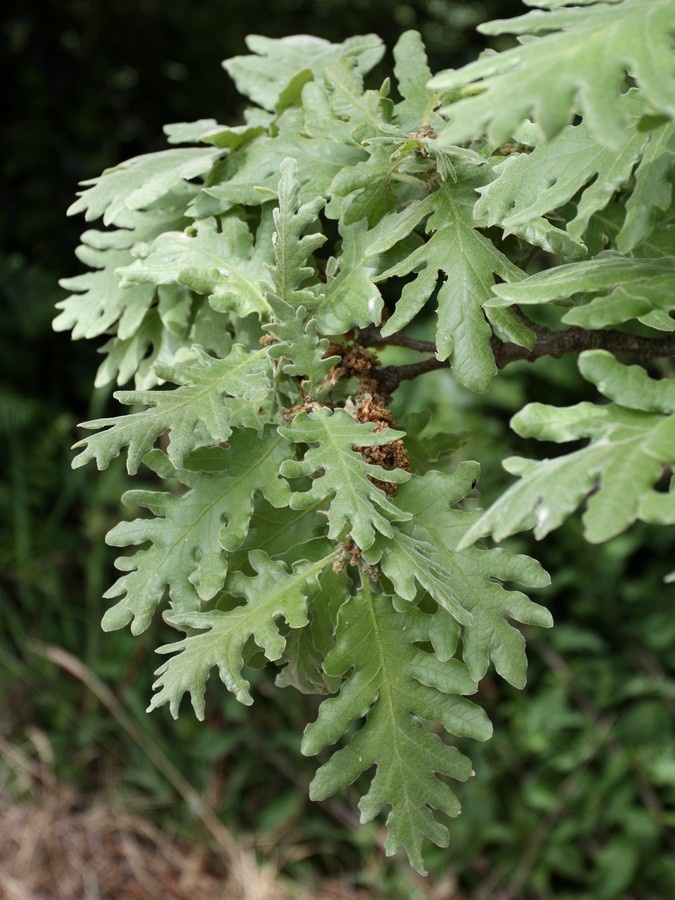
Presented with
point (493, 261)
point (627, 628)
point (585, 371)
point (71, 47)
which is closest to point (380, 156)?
point (493, 261)

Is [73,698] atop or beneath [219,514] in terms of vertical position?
beneath

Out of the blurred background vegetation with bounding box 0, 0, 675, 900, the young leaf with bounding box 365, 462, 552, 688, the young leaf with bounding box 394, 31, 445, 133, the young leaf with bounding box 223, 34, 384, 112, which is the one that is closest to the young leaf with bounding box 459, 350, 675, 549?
the young leaf with bounding box 365, 462, 552, 688

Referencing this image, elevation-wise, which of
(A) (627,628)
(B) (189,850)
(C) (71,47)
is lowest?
(B) (189,850)

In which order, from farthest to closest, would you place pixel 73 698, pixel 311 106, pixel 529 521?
pixel 73 698 < pixel 311 106 < pixel 529 521

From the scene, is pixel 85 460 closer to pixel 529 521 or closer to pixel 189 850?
pixel 529 521

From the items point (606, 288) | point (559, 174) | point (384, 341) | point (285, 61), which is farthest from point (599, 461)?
point (285, 61)

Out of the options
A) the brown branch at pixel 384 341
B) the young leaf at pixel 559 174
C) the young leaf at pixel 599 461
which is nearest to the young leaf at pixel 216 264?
the brown branch at pixel 384 341

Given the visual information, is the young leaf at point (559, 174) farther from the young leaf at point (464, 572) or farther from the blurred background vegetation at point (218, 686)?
the blurred background vegetation at point (218, 686)
